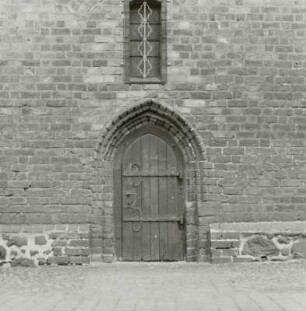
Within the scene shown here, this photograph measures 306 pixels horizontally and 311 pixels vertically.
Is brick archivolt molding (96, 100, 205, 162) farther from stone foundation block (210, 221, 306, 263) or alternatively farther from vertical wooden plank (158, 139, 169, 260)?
stone foundation block (210, 221, 306, 263)

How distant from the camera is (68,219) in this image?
8.67m

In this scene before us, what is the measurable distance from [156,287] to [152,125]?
3.34 meters

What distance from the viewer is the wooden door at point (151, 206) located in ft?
29.5

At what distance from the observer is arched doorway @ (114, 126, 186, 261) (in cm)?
900

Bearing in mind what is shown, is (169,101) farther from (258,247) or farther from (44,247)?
(44,247)

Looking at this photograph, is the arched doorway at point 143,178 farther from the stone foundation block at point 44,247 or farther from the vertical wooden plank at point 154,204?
the stone foundation block at point 44,247

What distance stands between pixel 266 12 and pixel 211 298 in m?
5.26

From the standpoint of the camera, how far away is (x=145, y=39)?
9.16 meters

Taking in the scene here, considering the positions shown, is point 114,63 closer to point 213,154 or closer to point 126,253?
point 213,154

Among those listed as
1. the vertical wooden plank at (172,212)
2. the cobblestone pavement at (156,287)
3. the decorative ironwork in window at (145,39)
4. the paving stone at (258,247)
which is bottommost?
the cobblestone pavement at (156,287)

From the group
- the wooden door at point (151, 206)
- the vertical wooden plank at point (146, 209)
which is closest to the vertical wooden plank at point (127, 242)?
the wooden door at point (151, 206)

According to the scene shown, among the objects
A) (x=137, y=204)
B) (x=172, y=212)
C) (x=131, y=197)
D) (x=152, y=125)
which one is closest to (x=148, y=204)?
(x=137, y=204)

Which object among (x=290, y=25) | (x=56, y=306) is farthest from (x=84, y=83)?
(x=56, y=306)

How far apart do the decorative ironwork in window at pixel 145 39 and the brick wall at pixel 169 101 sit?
16 cm
